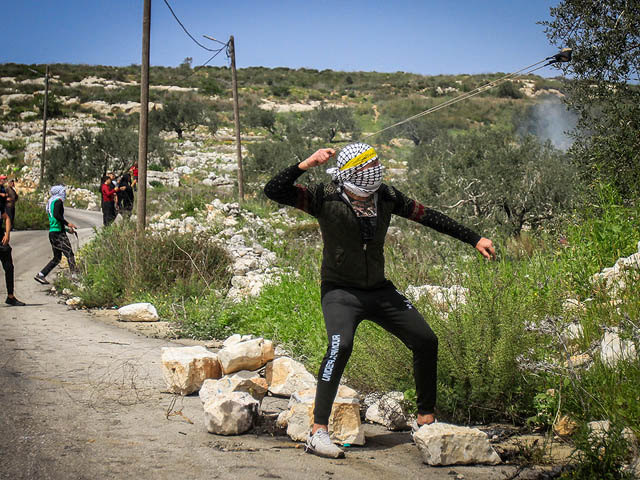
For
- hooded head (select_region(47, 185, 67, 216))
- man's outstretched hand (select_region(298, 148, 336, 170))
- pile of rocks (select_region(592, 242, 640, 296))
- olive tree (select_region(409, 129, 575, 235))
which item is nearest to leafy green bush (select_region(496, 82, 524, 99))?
olive tree (select_region(409, 129, 575, 235))

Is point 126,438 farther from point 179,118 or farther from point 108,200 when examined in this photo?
point 179,118

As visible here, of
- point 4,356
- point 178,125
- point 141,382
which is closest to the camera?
point 141,382

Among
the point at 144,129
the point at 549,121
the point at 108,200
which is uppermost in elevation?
the point at 549,121

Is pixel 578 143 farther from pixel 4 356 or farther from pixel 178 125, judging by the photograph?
pixel 178 125

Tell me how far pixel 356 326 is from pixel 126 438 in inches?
65.1

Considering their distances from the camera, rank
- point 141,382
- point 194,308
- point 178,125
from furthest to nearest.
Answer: point 178,125 < point 194,308 < point 141,382

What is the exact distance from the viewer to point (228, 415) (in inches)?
167

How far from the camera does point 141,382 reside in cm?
575

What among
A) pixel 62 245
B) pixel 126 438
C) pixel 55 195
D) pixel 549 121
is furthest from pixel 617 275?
pixel 549 121

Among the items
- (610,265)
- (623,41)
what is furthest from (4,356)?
(623,41)

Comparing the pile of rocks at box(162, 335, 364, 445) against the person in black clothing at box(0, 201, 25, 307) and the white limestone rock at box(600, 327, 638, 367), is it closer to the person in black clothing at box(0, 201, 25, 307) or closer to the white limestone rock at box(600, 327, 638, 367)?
the white limestone rock at box(600, 327, 638, 367)

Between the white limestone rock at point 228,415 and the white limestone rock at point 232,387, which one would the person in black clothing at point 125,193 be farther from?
the white limestone rock at point 228,415

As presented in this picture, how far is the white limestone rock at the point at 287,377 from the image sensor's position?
5.32 m

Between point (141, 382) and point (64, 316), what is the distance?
176 inches
